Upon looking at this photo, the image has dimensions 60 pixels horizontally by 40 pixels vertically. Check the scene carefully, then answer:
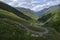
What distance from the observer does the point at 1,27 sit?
334ft

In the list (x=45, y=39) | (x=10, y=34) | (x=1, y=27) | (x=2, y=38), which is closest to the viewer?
(x=2, y=38)

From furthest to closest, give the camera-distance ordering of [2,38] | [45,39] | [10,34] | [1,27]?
1. [45,39]
2. [1,27]
3. [10,34]
4. [2,38]

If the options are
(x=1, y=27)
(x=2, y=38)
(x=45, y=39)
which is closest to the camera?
(x=2, y=38)

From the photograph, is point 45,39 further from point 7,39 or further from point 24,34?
point 7,39

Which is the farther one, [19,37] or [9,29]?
[9,29]

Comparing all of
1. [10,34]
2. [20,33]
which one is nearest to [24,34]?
[20,33]

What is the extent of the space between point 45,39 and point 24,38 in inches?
777

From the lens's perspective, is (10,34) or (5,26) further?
(5,26)

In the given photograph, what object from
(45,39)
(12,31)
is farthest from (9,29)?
(45,39)

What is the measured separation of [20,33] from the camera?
10238cm

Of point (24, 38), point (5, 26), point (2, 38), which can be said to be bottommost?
point (2, 38)

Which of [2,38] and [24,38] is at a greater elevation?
[24,38]

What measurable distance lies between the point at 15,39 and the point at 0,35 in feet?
25.1

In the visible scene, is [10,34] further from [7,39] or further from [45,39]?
[45,39]
